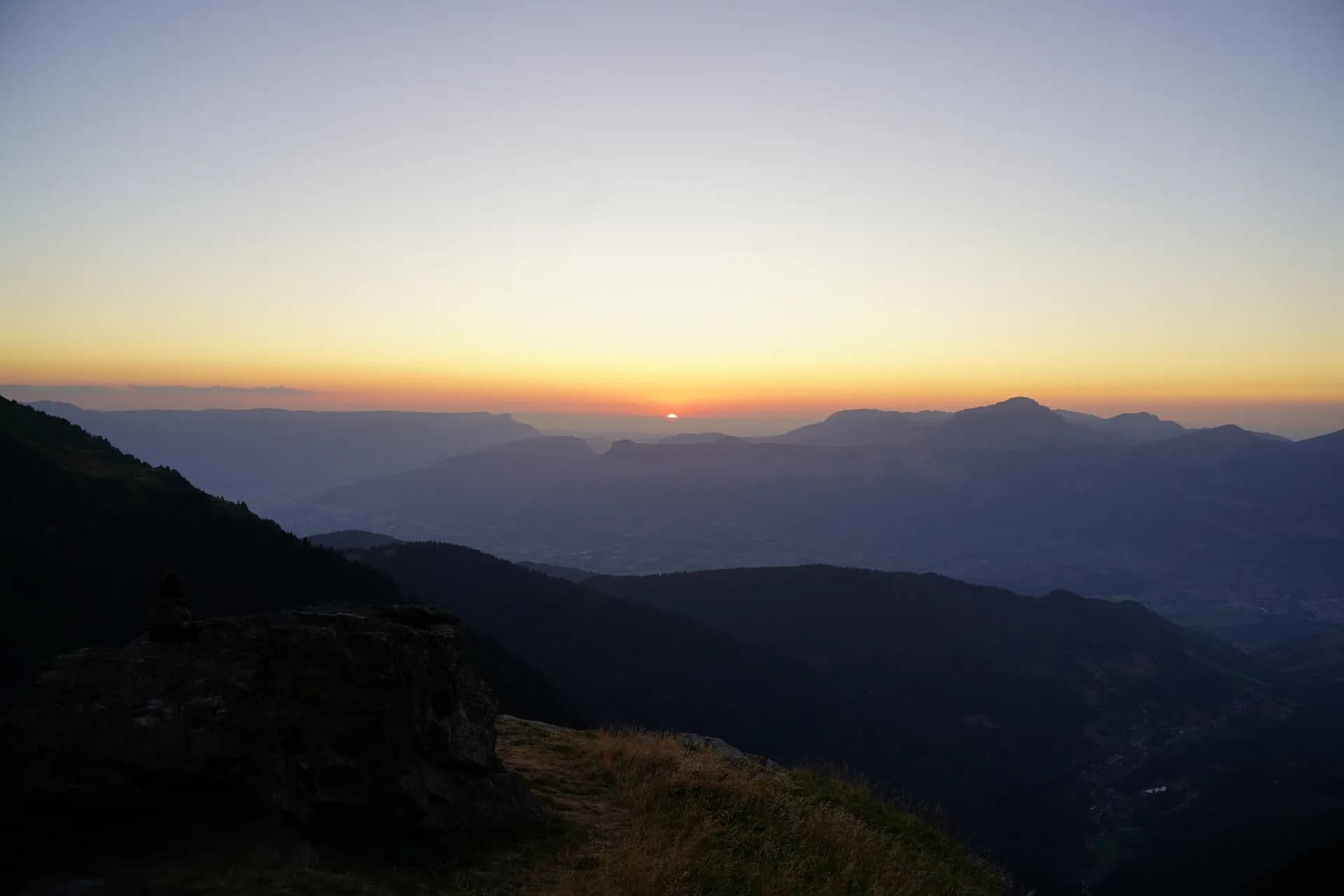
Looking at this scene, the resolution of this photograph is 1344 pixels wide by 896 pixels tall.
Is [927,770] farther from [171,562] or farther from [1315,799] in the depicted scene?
[171,562]

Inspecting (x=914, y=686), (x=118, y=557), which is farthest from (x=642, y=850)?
(x=914, y=686)

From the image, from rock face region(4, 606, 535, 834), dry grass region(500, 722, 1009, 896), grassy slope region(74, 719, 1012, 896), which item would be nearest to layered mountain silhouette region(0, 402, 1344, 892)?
dry grass region(500, 722, 1009, 896)

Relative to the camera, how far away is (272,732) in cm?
1179

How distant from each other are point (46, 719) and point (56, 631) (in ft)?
186

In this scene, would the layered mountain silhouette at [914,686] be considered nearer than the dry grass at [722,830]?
No

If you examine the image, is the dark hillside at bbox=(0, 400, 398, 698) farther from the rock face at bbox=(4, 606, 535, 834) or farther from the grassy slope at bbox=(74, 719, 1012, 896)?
the grassy slope at bbox=(74, 719, 1012, 896)

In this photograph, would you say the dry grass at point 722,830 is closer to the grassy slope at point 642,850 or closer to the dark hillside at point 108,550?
the grassy slope at point 642,850

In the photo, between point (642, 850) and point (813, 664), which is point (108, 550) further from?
point (813, 664)

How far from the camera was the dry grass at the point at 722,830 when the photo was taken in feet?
40.3

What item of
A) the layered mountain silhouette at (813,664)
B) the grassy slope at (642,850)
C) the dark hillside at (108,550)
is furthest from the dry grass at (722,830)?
the dark hillside at (108,550)

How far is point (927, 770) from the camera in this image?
11625 cm

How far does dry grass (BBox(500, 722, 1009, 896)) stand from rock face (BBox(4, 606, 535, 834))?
2454mm

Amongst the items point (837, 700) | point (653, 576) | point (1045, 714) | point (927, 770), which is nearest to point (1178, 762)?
point (1045, 714)

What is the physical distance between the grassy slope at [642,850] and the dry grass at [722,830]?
4 centimetres
